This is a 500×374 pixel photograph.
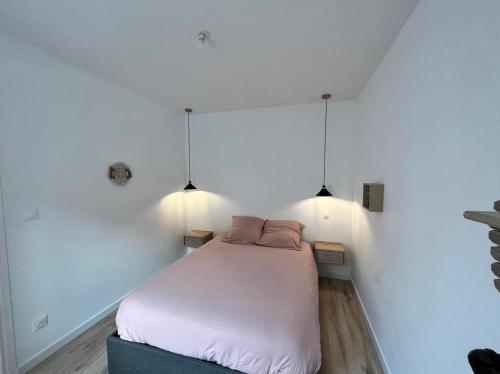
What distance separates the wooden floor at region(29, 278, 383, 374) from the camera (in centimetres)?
158

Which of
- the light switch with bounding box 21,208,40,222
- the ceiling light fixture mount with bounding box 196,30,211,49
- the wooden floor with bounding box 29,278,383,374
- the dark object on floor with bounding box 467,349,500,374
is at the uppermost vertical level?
the ceiling light fixture mount with bounding box 196,30,211,49

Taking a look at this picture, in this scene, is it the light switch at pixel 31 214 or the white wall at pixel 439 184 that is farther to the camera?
the light switch at pixel 31 214

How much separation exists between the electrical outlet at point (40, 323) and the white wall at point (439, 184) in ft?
9.18

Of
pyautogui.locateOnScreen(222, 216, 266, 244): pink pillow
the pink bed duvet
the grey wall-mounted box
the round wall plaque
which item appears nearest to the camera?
the pink bed duvet

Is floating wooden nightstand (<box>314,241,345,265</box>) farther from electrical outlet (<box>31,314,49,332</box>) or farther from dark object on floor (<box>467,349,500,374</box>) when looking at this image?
electrical outlet (<box>31,314,49,332</box>)

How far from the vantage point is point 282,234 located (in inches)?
105

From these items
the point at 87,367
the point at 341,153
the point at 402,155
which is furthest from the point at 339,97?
the point at 87,367

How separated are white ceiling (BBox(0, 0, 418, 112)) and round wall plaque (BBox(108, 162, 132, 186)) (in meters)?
0.96

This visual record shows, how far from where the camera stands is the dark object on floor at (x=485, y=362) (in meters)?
0.42

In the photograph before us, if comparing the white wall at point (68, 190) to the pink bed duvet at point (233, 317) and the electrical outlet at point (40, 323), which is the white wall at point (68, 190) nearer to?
the electrical outlet at point (40, 323)

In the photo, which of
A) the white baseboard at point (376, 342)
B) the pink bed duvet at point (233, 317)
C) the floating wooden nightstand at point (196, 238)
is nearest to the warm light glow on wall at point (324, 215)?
the white baseboard at point (376, 342)

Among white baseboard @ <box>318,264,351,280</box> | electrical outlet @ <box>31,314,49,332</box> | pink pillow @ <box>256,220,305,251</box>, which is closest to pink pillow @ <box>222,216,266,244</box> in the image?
pink pillow @ <box>256,220,305,251</box>

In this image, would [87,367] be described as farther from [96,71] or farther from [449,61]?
[449,61]

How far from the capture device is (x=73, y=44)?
1.57 m
